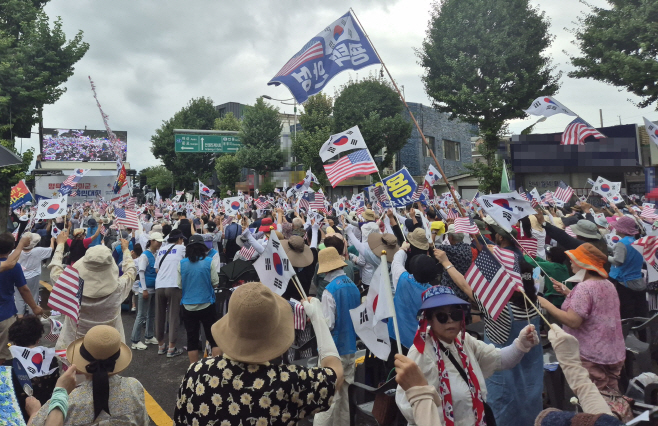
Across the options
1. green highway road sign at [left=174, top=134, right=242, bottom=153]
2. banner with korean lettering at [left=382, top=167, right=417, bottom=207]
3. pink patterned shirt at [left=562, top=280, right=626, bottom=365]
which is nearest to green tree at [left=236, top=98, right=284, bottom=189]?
green highway road sign at [left=174, top=134, right=242, bottom=153]

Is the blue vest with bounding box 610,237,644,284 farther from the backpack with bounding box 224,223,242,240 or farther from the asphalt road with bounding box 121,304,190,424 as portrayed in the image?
the backpack with bounding box 224,223,242,240

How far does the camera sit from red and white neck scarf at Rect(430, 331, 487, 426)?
95.3 inches

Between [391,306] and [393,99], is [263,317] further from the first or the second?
[393,99]

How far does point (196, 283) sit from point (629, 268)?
5.78 metres

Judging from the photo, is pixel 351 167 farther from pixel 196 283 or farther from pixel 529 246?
pixel 529 246

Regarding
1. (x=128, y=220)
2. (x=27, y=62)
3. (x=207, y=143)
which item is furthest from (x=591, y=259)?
(x=207, y=143)

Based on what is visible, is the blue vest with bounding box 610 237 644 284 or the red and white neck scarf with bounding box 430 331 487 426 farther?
the blue vest with bounding box 610 237 644 284

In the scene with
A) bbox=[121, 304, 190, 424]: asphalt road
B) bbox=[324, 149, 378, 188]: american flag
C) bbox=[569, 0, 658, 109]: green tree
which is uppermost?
bbox=[569, 0, 658, 109]: green tree

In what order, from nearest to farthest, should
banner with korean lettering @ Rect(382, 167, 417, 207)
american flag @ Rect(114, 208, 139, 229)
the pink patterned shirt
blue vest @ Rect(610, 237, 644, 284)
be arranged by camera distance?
1. the pink patterned shirt
2. blue vest @ Rect(610, 237, 644, 284)
3. american flag @ Rect(114, 208, 139, 229)
4. banner with korean lettering @ Rect(382, 167, 417, 207)

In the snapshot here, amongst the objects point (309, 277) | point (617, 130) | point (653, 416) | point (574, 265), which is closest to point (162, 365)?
point (309, 277)

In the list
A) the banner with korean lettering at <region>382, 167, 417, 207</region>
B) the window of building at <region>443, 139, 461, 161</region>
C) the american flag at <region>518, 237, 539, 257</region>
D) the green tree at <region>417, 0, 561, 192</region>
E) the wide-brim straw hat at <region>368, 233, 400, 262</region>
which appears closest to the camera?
the american flag at <region>518, 237, 539, 257</region>

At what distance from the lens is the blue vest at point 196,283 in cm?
594

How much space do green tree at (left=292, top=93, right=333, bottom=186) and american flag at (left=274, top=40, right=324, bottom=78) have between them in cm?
2400

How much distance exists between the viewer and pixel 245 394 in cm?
211
